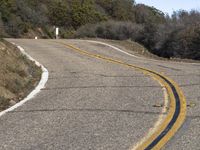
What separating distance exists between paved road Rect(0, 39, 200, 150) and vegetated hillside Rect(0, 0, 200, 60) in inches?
477

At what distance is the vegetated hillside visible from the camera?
33.2m

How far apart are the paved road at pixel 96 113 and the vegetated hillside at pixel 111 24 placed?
12.1 metres

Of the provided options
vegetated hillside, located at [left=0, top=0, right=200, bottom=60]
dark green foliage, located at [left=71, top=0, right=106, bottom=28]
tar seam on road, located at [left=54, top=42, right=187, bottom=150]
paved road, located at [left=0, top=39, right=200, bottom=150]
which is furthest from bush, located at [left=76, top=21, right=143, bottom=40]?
dark green foliage, located at [left=71, top=0, right=106, bottom=28]

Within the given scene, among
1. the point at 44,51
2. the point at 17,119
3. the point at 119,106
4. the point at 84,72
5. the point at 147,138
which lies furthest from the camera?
the point at 44,51

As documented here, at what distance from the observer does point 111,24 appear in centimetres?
4403

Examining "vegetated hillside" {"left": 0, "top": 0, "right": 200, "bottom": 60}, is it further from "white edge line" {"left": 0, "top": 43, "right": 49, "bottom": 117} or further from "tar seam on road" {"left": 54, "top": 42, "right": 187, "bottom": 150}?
"tar seam on road" {"left": 54, "top": 42, "right": 187, "bottom": 150}

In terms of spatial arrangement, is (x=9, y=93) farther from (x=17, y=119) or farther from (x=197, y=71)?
(x=197, y=71)

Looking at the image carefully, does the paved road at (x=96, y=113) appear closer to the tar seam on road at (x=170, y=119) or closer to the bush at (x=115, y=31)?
the tar seam on road at (x=170, y=119)

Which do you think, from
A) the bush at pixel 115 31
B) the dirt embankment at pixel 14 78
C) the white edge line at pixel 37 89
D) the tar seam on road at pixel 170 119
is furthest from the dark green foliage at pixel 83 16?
the tar seam on road at pixel 170 119

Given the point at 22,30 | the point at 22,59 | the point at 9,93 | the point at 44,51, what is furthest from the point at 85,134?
the point at 22,30

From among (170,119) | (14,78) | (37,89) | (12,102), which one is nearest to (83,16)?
(14,78)

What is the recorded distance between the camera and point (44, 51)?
76.6ft

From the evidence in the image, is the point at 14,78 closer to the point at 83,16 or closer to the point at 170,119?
the point at 170,119

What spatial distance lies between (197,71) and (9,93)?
23.9ft
